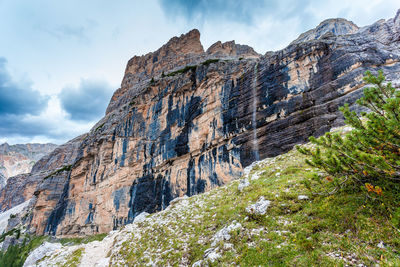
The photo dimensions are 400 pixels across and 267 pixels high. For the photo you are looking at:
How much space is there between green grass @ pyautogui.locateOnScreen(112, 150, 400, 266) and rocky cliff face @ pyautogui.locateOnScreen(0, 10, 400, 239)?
589 inches

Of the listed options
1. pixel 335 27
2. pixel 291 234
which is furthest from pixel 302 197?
pixel 335 27

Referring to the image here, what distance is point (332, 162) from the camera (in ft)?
21.9

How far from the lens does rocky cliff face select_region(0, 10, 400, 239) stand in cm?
2300

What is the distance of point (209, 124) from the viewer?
1315 inches

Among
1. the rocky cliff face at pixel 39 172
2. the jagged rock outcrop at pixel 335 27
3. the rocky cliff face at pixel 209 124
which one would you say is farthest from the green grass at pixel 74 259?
the rocky cliff face at pixel 39 172

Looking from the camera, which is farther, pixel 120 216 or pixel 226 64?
pixel 120 216

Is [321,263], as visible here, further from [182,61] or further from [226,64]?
[182,61]

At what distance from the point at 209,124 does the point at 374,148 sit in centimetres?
2771

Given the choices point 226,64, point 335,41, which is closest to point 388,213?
point 335,41

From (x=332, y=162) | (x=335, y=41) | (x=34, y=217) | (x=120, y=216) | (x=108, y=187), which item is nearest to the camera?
(x=332, y=162)

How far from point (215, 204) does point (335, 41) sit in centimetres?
2690

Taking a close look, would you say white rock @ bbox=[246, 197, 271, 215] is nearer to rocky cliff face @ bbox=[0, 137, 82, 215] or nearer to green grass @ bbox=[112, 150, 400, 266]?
green grass @ bbox=[112, 150, 400, 266]

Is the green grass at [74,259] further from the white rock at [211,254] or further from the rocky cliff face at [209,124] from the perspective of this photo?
the rocky cliff face at [209,124]

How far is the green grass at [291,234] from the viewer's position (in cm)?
531
